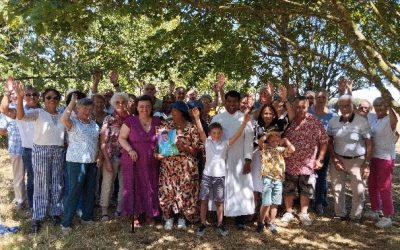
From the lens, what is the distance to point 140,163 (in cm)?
603

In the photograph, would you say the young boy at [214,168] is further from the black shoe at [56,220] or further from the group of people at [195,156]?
the black shoe at [56,220]

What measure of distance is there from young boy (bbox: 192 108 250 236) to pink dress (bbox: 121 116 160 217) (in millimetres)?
739

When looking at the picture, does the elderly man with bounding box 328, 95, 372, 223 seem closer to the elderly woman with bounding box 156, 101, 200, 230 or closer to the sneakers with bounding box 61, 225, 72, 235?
the elderly woman with bounding box 156, 101, 200, 230

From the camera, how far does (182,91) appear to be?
7.28 meters

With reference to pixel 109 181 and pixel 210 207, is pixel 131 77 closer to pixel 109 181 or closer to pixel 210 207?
pixel 109 181

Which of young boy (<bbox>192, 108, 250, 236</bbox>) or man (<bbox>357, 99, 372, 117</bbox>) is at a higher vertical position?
man (<bbox>357, 99, 372, 117</bbox>)

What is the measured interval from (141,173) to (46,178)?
134 cm

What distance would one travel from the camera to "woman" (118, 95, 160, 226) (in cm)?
596

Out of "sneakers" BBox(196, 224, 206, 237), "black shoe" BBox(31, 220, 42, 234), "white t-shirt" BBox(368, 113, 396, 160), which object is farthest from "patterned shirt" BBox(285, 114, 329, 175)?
"black shoe" BBox(31, 220, 42, 234)

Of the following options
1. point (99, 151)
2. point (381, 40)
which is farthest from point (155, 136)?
point (381, 40)

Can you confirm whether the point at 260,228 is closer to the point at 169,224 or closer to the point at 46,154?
the point at 169,224

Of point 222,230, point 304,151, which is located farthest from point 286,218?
point 222,230

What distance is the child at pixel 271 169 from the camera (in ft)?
19.7

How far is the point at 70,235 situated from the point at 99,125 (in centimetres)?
179
